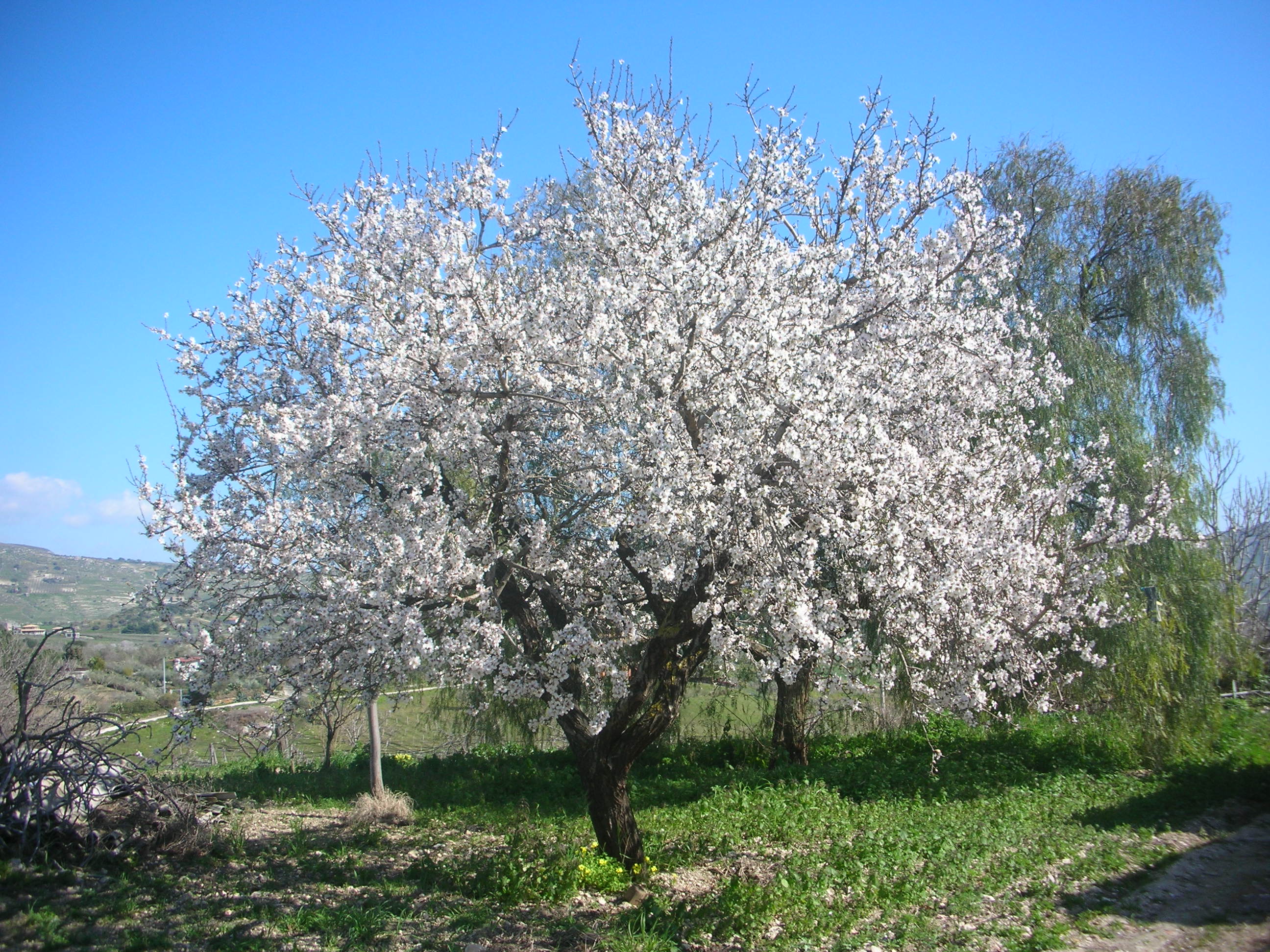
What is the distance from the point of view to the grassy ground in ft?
17.1

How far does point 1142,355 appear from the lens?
12.9 m

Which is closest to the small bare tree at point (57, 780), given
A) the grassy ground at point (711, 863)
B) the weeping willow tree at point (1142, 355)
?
the grassy ground at point (711, 863)

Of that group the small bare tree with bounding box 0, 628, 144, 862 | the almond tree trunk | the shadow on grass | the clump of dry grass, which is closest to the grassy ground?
the shadow on grass

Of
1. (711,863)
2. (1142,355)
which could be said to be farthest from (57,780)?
(1142,355)

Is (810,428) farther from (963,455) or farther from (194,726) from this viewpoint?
(194,726)

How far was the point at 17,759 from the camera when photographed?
5957 mm

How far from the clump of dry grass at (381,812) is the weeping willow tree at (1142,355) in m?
9.03

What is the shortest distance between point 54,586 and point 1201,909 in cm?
4941

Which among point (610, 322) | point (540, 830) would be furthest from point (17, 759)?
point (610, 322)

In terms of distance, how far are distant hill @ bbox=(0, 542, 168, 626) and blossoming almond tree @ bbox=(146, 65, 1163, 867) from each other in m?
26.9

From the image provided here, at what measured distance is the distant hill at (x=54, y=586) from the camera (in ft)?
107

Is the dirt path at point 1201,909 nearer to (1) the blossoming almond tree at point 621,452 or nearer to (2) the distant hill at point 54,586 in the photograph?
(1) the blossoming almond tree at point 621,452

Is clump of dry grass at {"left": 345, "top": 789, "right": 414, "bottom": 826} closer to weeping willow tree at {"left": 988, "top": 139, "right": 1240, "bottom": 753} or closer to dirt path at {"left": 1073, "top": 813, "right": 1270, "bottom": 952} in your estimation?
dirt path at {"left": 1073, "top": 813, "right": 1270, "bottom": 952}

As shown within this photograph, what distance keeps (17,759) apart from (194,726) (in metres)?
1.51
